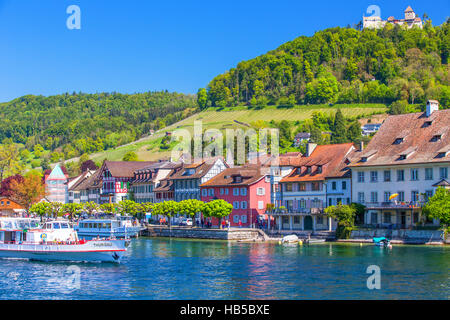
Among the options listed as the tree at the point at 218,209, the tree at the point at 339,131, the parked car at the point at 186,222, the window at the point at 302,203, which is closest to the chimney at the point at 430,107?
the window at the point at 302,203

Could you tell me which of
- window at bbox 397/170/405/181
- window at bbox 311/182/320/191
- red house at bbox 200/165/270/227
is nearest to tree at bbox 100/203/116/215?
red house at bbox 200/165/270/227

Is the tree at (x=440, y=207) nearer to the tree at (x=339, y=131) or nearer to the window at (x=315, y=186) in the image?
the window at (x=315, y=186)

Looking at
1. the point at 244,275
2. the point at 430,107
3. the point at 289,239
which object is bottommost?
the point at 244,275

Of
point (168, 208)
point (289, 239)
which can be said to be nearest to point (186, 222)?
point (168, 208)

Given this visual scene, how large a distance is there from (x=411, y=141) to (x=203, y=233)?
31.9 meters

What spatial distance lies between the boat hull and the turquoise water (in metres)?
1.17

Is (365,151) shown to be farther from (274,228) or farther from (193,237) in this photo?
(193,237)

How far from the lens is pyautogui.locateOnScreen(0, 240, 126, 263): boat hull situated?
59.7 metres

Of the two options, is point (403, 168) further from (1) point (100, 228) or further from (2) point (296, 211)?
(1) point (100, 228)

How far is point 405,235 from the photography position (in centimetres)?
7081

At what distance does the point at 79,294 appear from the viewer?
41.7m

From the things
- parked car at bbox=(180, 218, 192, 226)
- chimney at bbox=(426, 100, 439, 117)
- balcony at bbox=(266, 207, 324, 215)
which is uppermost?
chimney at bbox=(426, 100, 439, 117)

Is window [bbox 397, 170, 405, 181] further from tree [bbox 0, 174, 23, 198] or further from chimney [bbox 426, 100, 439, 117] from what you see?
tree [bbox 0, 174, 23, 198]

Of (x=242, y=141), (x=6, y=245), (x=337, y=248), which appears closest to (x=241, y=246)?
(x=337, y=248)
